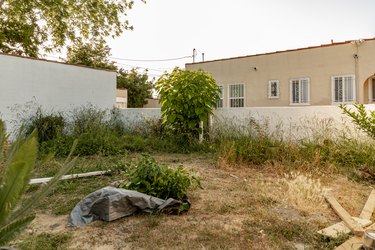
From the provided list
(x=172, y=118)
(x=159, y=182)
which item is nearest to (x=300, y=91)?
(x=172, y=118)

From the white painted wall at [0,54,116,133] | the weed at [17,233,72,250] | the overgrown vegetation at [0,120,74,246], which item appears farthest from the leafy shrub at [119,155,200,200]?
the white painted wall at [0,54,116,133]

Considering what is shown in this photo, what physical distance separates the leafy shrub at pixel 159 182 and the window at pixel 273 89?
10203 mm

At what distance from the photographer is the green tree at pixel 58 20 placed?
10.7m

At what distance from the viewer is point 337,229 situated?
8.80 feet

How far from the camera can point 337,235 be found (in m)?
2.55

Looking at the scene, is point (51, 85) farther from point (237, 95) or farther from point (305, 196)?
point (305, 196)

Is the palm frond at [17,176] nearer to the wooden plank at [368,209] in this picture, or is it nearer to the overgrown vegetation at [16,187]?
the overgrown vegetation at [16,187]

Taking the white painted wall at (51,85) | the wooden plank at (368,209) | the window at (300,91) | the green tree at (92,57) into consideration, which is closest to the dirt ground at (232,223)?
the wooden plank at (368,209)

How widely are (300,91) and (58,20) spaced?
11.3 meters

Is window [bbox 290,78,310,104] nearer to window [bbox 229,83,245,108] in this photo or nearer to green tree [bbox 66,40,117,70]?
window [bbox 229,83,245,108]

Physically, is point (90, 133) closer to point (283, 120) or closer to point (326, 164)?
point (283, 120)

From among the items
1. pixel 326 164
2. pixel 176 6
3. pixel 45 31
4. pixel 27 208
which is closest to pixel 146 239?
pixel 27 208

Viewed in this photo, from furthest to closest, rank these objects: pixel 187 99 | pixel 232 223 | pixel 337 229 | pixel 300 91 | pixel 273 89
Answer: pixel 273 89 → pixel 300 91 → pixel 187 99 → pixel 232 223 → pixel 337 229

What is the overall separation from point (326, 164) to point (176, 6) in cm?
671
